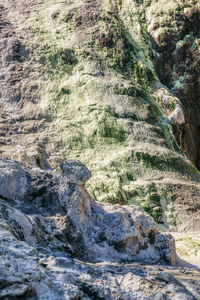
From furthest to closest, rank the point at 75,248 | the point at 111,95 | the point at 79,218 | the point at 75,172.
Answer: the point at 111,95 → the point at 75,172 → the point at 79,218 → the point at 75,248

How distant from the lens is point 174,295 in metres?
3.16

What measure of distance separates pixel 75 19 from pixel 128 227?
1115 cm

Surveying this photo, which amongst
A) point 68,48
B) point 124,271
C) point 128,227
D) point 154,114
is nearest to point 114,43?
point 68,48

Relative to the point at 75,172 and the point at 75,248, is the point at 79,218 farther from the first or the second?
the point at 75,172

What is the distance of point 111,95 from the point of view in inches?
486

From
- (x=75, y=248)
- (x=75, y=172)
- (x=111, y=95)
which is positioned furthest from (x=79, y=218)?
(x=111, y=95)

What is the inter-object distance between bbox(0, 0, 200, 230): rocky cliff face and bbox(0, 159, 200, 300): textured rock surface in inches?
152

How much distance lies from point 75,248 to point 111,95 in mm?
8302

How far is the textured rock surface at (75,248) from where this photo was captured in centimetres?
287

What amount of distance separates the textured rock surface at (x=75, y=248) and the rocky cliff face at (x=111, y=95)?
3.87 meters

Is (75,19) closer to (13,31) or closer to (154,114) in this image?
(13,31)

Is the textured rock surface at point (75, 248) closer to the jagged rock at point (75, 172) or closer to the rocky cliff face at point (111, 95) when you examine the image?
the jagged rock at point (75, 172)

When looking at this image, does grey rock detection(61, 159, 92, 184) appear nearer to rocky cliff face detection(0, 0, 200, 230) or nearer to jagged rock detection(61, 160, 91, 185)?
jagged rock detection(61, 160, 91, 185)

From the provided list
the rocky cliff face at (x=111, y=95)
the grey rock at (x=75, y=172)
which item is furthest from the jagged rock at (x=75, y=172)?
the rocky cliff face at (x=111, y=95)
